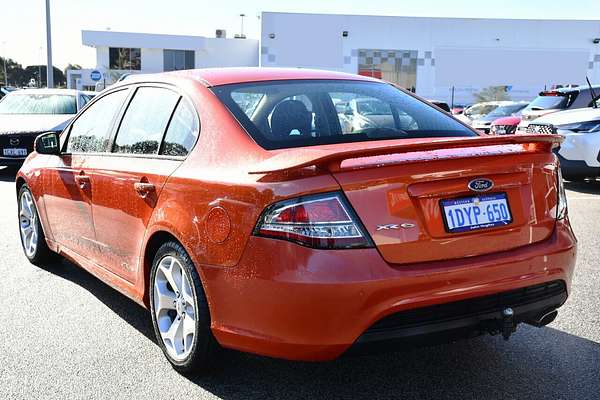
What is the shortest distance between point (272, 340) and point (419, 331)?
0.61 meters

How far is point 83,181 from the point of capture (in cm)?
422

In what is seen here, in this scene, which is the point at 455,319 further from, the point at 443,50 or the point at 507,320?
the point at 443,50

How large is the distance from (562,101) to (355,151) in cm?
1094

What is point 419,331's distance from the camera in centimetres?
268

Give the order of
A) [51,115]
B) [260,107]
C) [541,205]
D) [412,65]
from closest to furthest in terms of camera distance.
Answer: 1. [541,205]
2. [260,107]
3. [51,115]
4. [412,65]

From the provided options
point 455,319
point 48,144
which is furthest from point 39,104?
point 455,319

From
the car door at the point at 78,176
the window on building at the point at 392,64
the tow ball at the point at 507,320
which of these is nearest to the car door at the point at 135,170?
the car door at the point at 78,176

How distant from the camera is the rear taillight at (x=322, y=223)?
8.47 ft

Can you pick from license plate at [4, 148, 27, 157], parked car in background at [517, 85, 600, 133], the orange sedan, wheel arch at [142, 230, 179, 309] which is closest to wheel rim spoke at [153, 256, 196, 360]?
the orange sedan

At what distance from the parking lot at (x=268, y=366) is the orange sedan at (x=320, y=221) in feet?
0.73

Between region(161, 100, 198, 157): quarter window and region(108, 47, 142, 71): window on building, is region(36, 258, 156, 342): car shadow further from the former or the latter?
region(108, 47, 142, 71): window on building

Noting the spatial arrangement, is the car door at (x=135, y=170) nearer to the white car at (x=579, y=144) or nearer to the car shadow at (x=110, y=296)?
the car shadow at (x=110, y=296)

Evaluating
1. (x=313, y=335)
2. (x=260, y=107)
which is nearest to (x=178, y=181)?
(x=260, y=107)

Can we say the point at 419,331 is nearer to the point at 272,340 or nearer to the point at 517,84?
the point at 272,340
